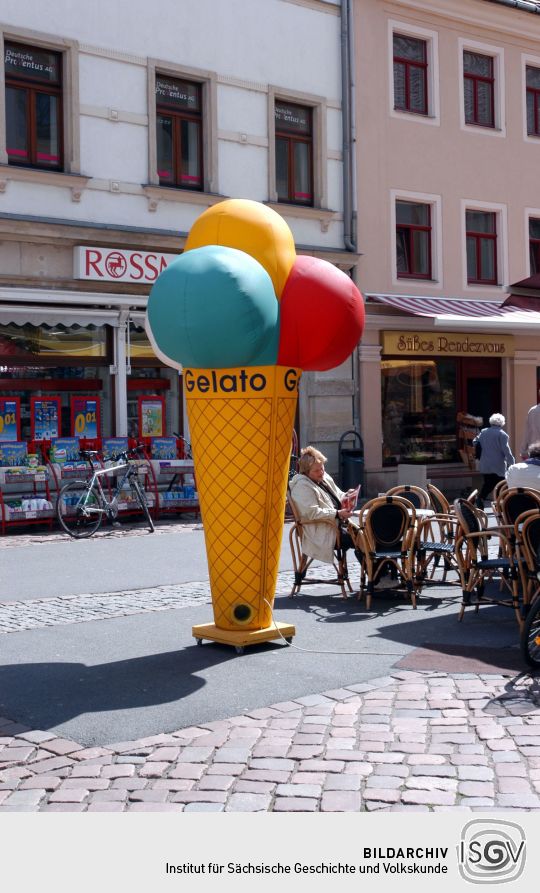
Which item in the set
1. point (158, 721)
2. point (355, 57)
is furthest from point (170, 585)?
point (355, 57)

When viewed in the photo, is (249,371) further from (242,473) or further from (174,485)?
(174,485)

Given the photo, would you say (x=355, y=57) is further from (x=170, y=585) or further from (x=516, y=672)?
(x=516, y=672)

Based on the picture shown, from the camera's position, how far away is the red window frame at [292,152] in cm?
2008

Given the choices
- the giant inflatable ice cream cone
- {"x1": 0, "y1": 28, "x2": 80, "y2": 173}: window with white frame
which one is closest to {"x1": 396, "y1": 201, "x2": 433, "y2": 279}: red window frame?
{"x1": 0, "y1": 28, "x2": 80, "y2": 173}: window with white frame

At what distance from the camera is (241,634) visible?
25.4 feet

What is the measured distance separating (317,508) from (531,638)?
3.11 m

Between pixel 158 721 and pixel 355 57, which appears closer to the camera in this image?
pixel 158 721

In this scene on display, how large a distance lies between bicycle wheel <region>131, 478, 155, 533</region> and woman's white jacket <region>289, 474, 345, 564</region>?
19.1ft

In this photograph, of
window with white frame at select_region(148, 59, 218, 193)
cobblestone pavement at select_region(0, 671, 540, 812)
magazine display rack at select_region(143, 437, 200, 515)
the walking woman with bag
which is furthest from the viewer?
window with white frame at select_region(148, 59, 218, 193)

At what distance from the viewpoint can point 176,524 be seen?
16.7m

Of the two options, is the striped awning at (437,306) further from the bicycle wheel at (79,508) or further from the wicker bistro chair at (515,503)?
the wicker bistro chair at (515,503)

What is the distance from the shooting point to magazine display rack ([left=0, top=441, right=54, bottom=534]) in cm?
1553

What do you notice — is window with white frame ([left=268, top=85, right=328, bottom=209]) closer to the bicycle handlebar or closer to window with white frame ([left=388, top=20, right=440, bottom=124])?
window with white frame ([left=388, top=20, right=440, bottom=124])

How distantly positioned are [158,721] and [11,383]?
11.5 meters
